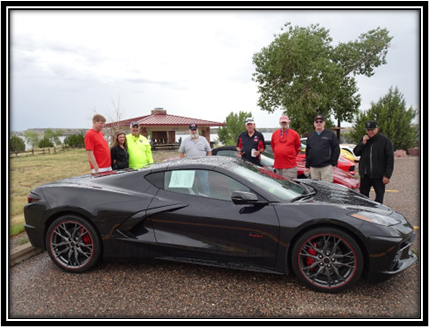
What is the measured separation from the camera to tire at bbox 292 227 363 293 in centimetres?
279

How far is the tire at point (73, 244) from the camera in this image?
3357mm

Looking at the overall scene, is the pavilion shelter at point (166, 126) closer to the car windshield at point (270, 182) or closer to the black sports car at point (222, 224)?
the black sports car at point (222, 224)

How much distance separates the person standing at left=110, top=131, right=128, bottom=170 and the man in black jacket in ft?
13.7

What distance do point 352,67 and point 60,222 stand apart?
3445cm

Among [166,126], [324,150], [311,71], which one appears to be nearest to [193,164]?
[324,150]

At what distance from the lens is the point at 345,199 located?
10.7 feet

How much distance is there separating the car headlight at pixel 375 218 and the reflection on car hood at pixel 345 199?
105 mm

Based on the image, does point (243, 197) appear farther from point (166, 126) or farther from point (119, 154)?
point (166, 126)

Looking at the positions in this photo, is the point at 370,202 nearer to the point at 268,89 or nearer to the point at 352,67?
the point at 268,89

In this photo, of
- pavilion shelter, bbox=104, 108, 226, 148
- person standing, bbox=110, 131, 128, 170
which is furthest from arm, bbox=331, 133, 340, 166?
pavilion shelter, bbox=104, 108, 226, 148

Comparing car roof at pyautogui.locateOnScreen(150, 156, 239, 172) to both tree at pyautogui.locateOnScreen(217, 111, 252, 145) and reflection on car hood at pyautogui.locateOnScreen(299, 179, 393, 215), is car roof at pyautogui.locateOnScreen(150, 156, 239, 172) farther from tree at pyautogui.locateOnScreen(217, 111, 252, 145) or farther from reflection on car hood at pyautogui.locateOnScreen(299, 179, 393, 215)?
tree at pyautogui.locateOnScreen(217, 111, 252, 145)

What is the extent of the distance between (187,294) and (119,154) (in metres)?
3.27

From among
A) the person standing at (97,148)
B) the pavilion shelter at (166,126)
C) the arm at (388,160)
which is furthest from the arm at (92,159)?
the pavilion shelter at (166,126)
